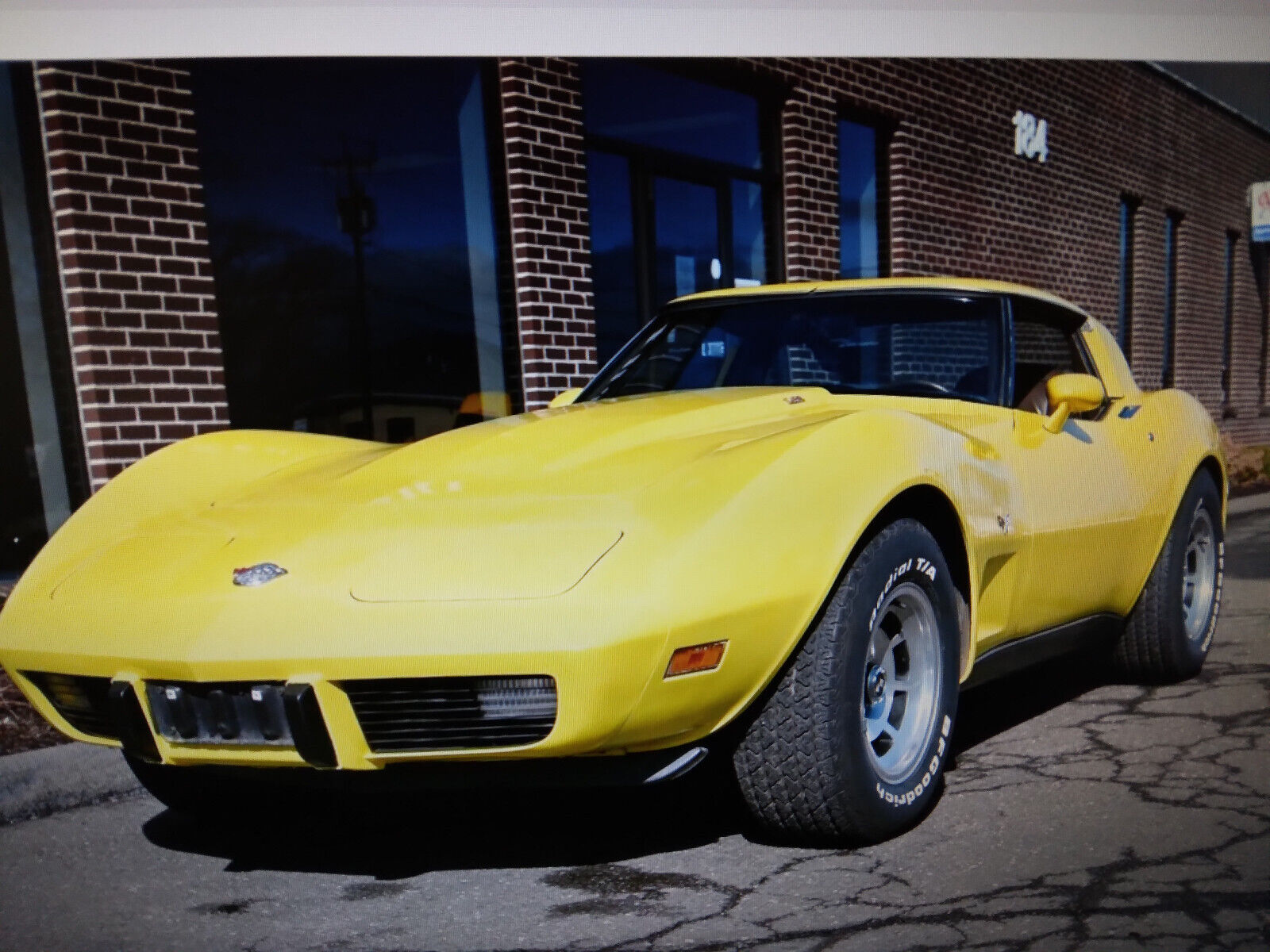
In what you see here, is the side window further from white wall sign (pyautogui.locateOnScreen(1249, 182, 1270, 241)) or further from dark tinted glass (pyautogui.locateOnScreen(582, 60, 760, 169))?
white wall sign (pyautogui.locateOnScreen(1249, 182, 1270, 241))

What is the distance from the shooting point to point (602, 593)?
7.77 ft

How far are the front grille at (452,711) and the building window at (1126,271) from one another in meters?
13.8

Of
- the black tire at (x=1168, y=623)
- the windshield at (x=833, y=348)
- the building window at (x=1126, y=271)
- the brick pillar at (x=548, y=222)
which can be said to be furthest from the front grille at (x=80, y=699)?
the building window at (x=1126, y=271)

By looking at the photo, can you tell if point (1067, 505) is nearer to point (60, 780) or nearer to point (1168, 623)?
point (1168, 623)

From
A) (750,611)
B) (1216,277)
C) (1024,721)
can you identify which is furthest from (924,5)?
(1216,277)

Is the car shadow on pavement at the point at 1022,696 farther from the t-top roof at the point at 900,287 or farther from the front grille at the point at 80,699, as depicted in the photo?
the front grille at the point at 80,699

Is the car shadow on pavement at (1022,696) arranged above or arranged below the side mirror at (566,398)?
below

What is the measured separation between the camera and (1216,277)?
17375 millimetres

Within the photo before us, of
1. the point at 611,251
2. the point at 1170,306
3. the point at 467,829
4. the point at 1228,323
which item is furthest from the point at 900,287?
the point at 1228,323

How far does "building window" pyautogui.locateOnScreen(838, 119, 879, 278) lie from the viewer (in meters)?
10.4

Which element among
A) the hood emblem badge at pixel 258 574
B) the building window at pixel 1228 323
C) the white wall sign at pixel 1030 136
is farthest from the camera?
the building window at pixel 1228 323

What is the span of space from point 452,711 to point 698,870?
29.6 inches

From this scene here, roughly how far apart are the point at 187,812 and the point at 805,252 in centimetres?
727

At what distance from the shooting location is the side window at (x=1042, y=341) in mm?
4141
